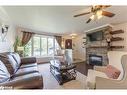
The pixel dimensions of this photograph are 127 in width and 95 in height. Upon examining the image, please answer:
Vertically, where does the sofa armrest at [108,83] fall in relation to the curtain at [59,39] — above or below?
below

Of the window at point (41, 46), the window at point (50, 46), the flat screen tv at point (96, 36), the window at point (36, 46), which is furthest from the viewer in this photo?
the window at point (50, 46)

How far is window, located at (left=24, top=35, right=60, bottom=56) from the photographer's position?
677cm

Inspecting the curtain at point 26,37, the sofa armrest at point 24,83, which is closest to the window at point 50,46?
A: the curtain at point 26,37

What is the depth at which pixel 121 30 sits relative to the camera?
3.63 meters

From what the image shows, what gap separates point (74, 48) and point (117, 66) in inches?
160

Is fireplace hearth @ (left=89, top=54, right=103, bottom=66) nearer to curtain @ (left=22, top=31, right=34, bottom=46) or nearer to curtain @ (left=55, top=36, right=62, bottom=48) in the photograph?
curtain @ (left=55, top=36, right=62, bottom=48)

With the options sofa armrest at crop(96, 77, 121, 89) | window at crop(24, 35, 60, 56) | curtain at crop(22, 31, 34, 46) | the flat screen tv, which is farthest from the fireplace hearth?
curtain at crop(22, 31, 34, 46)

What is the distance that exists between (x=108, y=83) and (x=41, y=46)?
19.2 ft

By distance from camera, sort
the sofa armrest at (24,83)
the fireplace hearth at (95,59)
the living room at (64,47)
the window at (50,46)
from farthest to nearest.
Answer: the window at (50,46) < the fireplace hearth at (95,59) < the living room at (64,47) < the sofa armrest at (24,83)

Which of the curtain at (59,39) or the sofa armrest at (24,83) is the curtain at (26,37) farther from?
the sofa armrest at (24,83)

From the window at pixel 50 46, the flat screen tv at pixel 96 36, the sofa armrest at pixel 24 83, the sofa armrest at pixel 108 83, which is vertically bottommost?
the sofa armrest at pixel 108 83

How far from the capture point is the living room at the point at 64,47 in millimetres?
2127

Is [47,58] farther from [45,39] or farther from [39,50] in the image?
[45,39]
